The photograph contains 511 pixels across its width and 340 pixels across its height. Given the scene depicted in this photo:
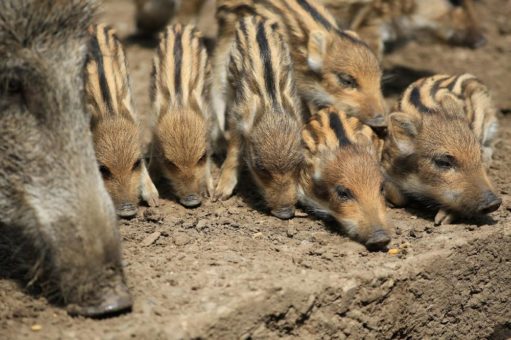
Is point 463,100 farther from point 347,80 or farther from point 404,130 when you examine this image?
point 347,80

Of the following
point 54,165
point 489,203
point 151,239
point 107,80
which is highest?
point 54,165

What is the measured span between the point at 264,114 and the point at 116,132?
0.78m

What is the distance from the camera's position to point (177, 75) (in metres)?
4.92

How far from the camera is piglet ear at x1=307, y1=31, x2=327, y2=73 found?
5.44m

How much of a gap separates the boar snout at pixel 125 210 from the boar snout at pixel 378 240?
116cm

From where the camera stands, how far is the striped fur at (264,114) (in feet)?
14.9

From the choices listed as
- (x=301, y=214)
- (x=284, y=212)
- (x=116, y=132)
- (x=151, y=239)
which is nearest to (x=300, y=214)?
(x=301, y=214)

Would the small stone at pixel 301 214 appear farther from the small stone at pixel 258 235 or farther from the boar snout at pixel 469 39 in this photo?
the boar snout at pixel 469 39

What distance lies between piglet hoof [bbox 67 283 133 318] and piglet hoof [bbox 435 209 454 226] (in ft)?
6.19

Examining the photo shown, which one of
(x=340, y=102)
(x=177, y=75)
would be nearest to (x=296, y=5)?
(x=340, y=102)

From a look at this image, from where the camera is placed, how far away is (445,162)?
469 centimetres

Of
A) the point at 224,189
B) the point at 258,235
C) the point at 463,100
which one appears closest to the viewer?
the point at 258,235

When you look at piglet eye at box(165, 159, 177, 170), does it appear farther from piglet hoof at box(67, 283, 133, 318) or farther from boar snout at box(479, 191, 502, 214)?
boar snout at box(479, 191, 502, 214)

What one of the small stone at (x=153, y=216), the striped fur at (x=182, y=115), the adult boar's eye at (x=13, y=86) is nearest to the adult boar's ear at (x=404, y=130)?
the striped fur at (x=182, y=115)
